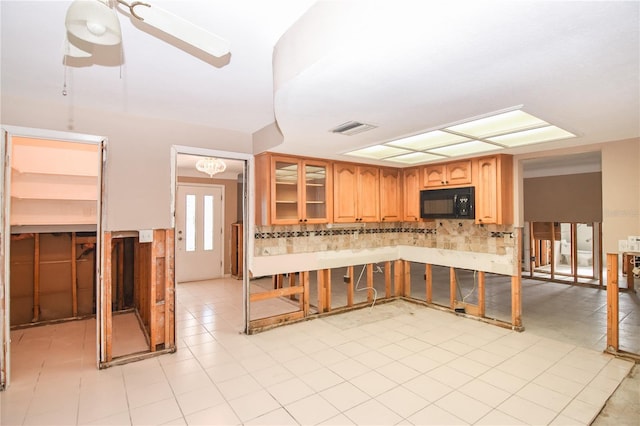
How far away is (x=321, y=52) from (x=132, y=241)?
4.49 meters

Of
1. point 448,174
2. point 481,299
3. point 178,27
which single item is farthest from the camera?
point 448,174

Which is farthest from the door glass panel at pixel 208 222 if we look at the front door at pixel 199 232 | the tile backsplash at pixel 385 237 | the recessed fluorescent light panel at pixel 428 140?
the recessed fluorescent light panel at pixel 428 140

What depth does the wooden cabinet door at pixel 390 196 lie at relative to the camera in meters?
4.98

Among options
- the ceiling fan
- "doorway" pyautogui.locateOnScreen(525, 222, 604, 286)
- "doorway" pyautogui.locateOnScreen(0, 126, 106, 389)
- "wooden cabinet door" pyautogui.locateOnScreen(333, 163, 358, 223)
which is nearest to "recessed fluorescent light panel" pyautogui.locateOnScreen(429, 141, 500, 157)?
"wooden cabinet door" pyautogui.locateOnScreen(333, 163, 358, 223)

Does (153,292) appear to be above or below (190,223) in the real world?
below

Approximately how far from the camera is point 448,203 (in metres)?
4.40

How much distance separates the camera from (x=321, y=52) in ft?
4.83

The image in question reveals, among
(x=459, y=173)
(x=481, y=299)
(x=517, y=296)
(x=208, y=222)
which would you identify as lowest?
(x=481, y=299)

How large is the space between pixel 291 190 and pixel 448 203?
2143 millimetres

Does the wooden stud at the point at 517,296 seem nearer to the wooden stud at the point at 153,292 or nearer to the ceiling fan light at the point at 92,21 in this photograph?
the wooden stud at the point at 153,292

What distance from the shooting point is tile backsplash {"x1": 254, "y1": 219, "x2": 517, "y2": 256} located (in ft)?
13.6

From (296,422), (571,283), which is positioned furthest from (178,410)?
(571,283)

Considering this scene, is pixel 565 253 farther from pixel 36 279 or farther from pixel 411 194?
pixel 36 279

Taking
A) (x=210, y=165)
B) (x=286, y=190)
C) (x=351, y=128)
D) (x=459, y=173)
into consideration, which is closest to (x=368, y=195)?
(x=459, y=173)
